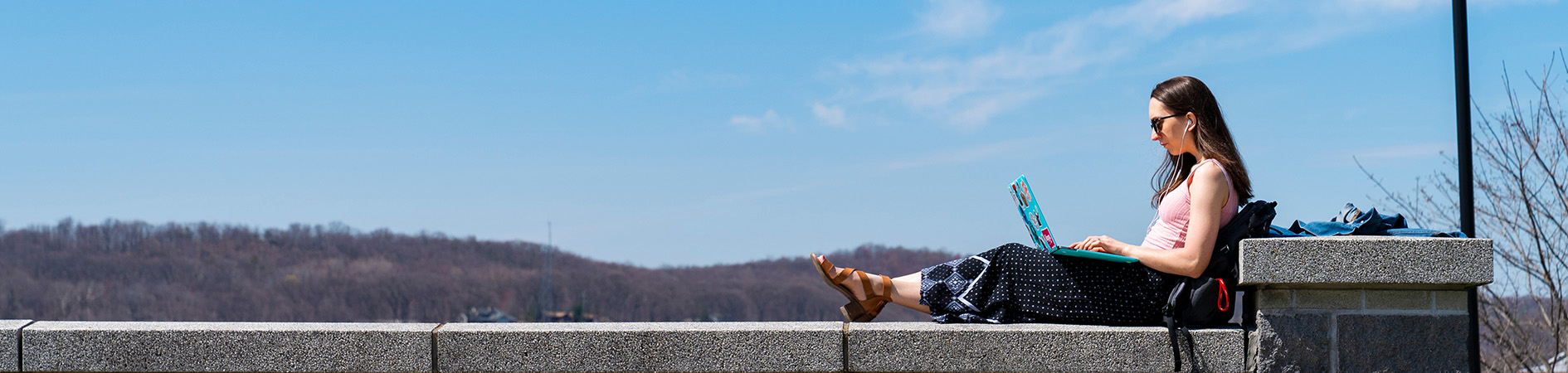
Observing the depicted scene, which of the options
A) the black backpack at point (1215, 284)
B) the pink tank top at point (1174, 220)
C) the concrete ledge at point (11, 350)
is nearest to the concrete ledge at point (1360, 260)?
the black backpack at point (1215, 284)

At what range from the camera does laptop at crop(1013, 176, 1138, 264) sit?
394 centimetres

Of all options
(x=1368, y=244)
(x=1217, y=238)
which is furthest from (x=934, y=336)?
(x=1368, y=244)

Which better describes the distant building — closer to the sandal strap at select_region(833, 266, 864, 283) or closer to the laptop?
the sandal strap at select_region(833, 266, 864, 283)

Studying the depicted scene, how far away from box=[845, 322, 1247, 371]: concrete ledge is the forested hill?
95.4 metres

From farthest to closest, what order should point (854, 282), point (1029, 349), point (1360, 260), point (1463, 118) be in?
→ point (1463, 118)
point (854, 282)
point (1029, 349)
point (1360, 260)

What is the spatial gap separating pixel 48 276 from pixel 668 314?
55459 mm

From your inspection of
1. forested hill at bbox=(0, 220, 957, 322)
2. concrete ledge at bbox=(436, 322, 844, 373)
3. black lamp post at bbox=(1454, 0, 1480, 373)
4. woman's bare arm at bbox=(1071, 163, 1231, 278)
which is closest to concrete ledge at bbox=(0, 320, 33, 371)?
concrete ledge at bbox=(436, 322, 844, 373)

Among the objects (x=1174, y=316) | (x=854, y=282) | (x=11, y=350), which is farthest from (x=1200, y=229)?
→ (x=11, y=350)

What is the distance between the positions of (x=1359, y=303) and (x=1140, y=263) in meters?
0.66

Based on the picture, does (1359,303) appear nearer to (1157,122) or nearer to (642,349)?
(1157,122)

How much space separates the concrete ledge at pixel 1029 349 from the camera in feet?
12.2

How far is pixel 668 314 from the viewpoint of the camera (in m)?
110

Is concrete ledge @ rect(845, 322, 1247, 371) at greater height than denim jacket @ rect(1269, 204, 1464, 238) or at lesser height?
lesser

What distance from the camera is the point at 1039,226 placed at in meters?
3.96
